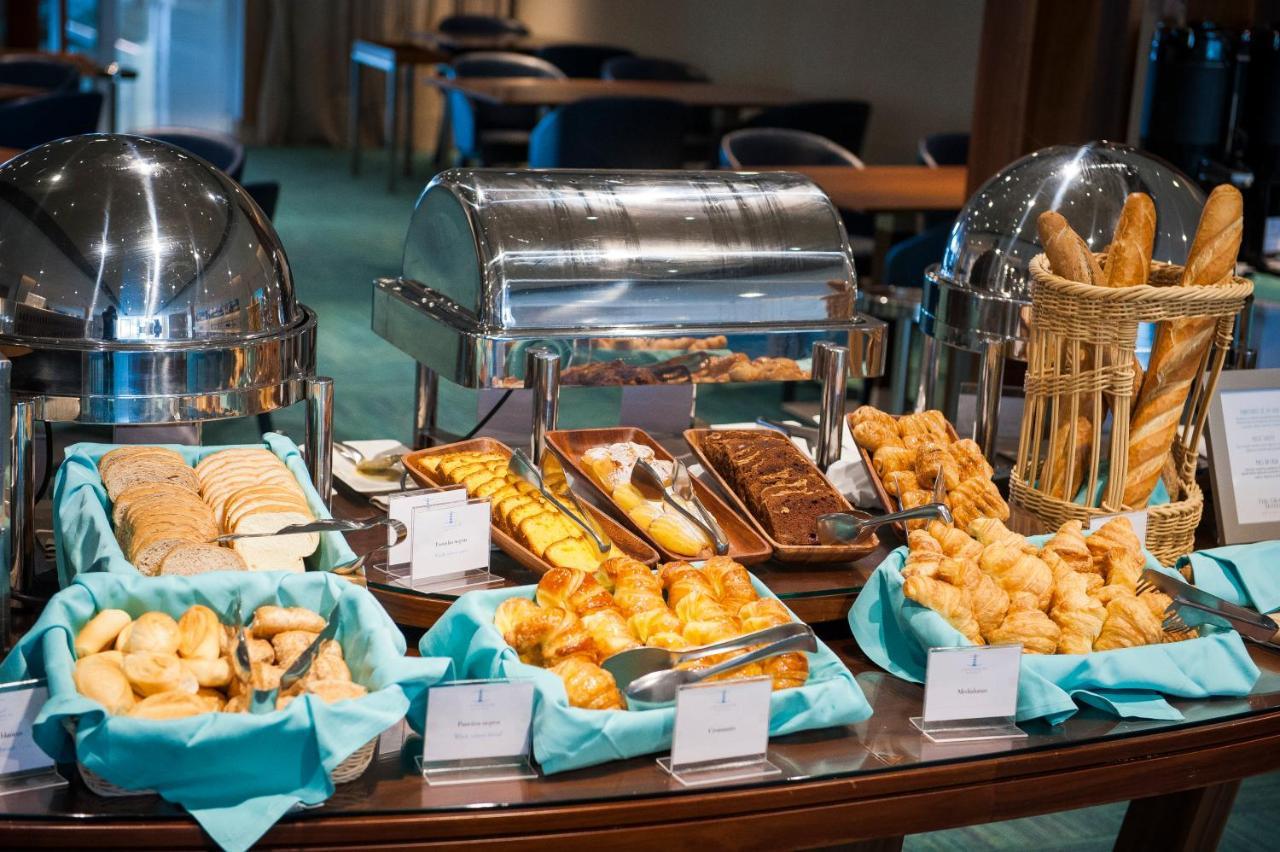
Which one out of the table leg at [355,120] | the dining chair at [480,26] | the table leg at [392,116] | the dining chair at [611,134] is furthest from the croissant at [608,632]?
the dining chair at [480,26]

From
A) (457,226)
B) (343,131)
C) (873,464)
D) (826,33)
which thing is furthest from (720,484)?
(343,131)

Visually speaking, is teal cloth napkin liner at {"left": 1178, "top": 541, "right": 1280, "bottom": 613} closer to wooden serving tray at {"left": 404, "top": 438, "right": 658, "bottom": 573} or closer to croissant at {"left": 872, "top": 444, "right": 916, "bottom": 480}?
croissant at {"left": 872, "top": 444, "right": 916, "bottom": 480}

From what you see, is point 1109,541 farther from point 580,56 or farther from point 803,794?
point 580,56

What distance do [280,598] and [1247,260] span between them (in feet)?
9.12

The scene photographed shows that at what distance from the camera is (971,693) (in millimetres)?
1256

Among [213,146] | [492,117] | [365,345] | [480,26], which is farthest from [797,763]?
[480,26]

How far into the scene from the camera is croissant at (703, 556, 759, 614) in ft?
4.44

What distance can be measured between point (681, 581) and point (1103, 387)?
21.9 inches

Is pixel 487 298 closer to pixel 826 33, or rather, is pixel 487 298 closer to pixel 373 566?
pixel 373 566

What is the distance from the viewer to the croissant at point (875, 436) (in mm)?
1762

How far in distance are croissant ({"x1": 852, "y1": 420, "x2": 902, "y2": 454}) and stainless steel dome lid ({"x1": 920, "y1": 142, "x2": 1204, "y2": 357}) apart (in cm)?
25

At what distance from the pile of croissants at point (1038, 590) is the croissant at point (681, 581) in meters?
0.19

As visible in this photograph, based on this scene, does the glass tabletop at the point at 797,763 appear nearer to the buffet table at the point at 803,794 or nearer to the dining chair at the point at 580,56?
the buffet table at the point at 803,794

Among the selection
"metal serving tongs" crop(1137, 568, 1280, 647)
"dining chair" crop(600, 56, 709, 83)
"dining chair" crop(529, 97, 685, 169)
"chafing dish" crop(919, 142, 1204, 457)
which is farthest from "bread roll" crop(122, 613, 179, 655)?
"dining chair" crop(600, 56, 709, 83)
